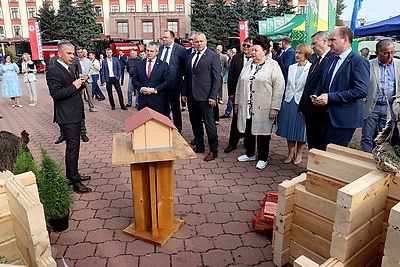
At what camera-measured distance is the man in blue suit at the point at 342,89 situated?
339 cm

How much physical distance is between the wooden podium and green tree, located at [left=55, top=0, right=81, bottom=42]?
142 ft

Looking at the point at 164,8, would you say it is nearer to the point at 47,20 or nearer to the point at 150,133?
the point at 47,20

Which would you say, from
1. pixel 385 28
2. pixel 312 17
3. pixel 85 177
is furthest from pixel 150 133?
pixel 385 28

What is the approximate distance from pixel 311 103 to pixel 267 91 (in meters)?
0.87

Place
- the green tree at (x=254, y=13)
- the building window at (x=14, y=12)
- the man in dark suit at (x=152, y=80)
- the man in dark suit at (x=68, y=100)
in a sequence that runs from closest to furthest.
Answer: the man in dark suit at (x=68, y=100), the man in dark suit at (x=152, y=80), the green tree at (x=254, y=13), the building window at (x=14, y=12)

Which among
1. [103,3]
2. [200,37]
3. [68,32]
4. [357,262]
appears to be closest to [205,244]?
[357,262]

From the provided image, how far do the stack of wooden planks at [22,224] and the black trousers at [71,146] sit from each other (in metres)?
2.07

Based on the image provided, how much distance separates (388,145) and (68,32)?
4549 centimetres

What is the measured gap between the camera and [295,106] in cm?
487

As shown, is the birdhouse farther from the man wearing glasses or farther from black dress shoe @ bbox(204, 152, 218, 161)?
the man wearing glasses

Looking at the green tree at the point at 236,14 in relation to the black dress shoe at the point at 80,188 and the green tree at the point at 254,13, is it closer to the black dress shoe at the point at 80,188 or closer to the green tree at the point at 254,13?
the green tree at the point at 254,13

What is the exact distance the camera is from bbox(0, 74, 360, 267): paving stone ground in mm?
2941

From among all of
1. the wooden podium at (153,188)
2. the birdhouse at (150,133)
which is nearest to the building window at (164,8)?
the wooden podium at (153,188)

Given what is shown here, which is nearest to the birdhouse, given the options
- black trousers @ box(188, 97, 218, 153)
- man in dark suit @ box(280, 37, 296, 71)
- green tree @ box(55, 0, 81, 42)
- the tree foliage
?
black trousers @ box(188, 97, 218, 153)
